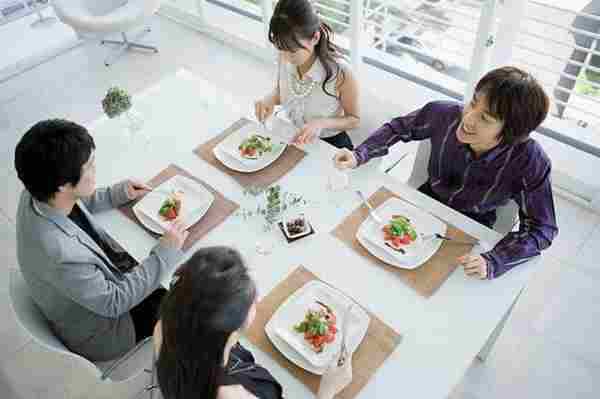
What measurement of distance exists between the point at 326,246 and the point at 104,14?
2958 mm

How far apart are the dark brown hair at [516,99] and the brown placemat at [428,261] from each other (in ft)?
1.15

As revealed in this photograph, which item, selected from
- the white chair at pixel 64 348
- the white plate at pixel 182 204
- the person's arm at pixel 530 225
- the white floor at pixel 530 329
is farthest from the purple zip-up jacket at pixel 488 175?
the white chair at pixel 64 348

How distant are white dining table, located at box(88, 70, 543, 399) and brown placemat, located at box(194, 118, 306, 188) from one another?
26 mm

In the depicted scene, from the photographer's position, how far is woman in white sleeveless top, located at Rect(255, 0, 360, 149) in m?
1.70

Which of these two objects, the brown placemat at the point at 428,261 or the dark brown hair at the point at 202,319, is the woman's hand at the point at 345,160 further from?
the dark brown hair at the point at 202,319

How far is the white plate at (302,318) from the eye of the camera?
1.22 metres

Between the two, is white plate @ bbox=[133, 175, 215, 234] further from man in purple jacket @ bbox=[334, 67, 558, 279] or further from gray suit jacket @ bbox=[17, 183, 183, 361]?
man in purple jacket @ bbox=[334, 67, 558, 279]

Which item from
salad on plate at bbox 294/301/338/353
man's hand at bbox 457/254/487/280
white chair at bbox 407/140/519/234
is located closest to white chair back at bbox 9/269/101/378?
salad on plate at bbox 294/301/338/353

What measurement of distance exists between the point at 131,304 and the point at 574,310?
183 centimetres

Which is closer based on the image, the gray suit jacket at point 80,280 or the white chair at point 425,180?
the gray suit jacket at point 80,280

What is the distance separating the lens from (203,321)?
907 mm

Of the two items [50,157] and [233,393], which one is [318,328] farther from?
[50,157]

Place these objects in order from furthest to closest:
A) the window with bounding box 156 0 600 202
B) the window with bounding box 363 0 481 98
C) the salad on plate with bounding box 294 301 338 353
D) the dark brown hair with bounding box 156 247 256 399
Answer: the window with bounding box 363 0 481 98
the window with bounding box 156 0 600 202
the salad on plate with bounding box 294 301 338 353
the dark brown hair with bounding box 156 247 256 399

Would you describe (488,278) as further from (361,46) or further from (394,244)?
(361,46)
